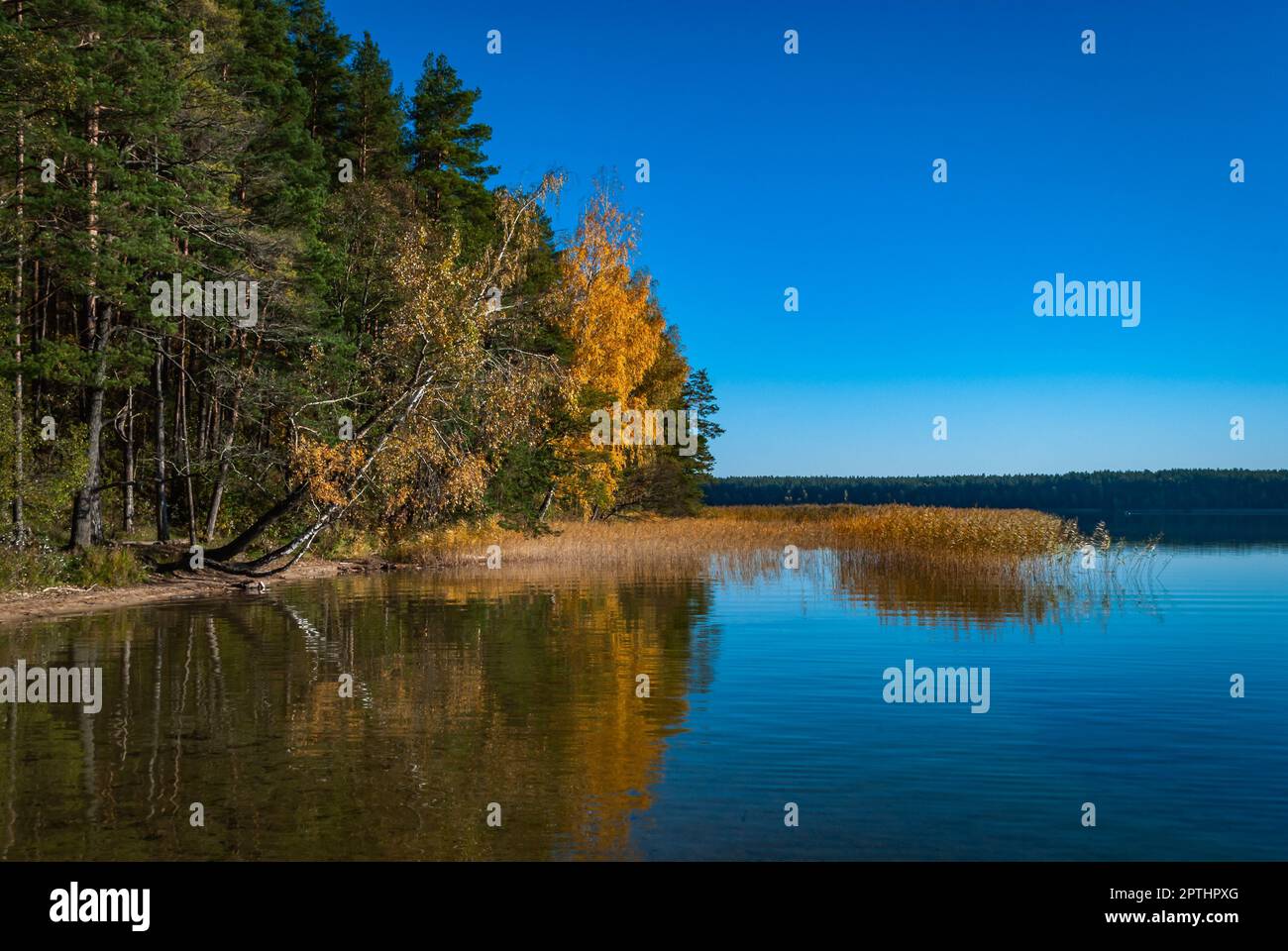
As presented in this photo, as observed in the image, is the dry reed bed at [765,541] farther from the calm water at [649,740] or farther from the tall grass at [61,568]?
the tall grass at [61,568]

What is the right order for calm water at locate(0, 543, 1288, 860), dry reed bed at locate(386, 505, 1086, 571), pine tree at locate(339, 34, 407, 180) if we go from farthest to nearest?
pine tree at locate(339, 34, 407, 180) → dry reed bed at locate(386, 505, 1086, 571) → calm water at locate(0, 543, 1288, 860)

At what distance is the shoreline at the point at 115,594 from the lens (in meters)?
24.1

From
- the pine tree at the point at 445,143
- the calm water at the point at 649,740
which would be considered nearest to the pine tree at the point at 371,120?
the pine tree at the point at 445,143

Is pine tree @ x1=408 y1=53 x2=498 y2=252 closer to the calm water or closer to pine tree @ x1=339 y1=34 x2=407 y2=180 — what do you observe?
pine tree @ x1=339 y1=34 x2=407 y2=180

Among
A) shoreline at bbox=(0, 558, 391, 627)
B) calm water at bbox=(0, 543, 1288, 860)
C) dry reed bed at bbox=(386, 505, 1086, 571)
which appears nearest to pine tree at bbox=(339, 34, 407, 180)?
dry reed bed at bbox=(386, 505, 1086, 571)

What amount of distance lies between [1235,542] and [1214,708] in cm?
5134

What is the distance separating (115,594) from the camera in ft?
90.3

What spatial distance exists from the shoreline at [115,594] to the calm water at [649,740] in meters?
1.67

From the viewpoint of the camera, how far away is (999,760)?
35.8 ft

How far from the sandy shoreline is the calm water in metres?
1.69

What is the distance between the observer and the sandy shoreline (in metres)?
24.1

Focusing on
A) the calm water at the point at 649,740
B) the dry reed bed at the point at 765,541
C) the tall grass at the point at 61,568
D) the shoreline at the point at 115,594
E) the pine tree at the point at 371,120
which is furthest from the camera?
the pine tree at the point at 371,120
